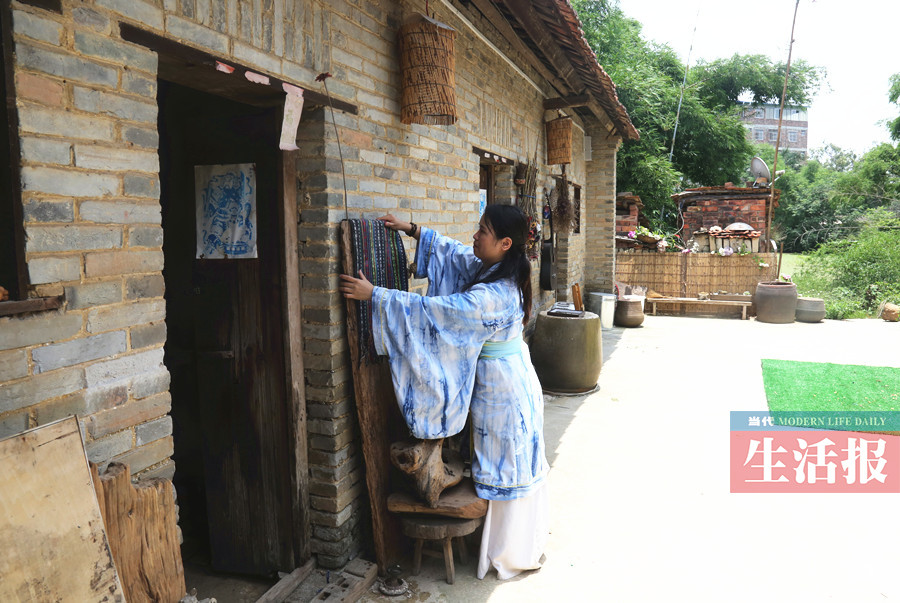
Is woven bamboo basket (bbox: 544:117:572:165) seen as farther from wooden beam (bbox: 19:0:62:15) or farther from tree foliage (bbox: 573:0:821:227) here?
tree foliage (bbox: 573:0:821:227)

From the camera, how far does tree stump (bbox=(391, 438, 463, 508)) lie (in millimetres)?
2904

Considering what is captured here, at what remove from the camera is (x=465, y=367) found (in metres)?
3.00

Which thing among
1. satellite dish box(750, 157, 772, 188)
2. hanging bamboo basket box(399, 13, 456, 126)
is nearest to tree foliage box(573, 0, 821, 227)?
satellite dish box(750, 157, 772, 188)

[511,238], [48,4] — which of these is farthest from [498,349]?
[48,4]

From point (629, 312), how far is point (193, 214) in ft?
29.0

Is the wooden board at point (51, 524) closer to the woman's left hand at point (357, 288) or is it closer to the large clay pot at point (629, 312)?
the woman's left hand at point (357, 288)

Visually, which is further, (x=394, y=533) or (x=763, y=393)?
(x=763, y=393)

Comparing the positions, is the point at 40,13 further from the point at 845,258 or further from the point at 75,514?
the point at 845,258

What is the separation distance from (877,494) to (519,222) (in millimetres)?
3384

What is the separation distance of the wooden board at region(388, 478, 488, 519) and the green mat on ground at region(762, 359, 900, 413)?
13.2 feet

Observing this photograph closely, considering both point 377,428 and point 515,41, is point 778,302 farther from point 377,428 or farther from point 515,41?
point 377,428

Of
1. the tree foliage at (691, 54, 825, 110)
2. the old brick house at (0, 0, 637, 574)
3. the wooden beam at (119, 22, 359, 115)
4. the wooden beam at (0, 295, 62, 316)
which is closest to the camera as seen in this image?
the wooden beam at (0, 295, 62, 316)

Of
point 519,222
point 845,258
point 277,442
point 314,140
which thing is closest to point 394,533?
point 277,442

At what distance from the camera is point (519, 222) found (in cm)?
293
